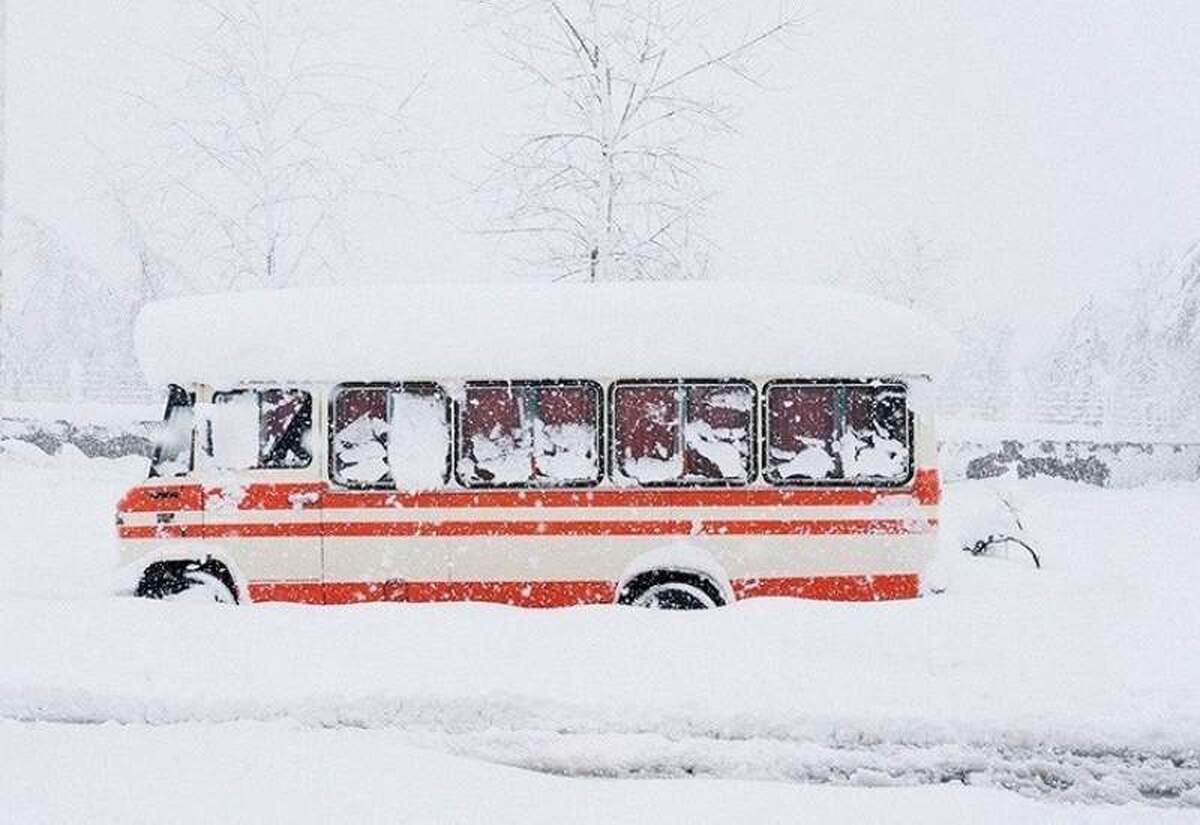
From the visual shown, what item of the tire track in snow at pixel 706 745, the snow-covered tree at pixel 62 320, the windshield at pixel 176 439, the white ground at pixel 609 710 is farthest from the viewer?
the snow-covered tree at pixel 62 320

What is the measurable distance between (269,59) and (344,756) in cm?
1711

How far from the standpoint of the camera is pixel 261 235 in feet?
62.6

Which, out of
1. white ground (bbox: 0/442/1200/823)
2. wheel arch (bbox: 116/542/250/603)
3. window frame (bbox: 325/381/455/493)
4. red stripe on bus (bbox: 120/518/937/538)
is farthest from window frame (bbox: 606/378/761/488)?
wheel arch (bbox: 116/542/250/603)

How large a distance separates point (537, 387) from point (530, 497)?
2.91 ft

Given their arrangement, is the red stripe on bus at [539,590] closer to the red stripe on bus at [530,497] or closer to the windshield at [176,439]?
the red stripe on bus at [530,497]

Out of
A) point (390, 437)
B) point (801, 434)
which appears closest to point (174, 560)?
point (390, 437)

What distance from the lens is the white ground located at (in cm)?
520

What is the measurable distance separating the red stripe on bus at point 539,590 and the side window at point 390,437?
0.85 m

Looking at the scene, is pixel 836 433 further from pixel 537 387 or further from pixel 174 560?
pixel 174 560

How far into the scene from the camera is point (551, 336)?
8.52 m

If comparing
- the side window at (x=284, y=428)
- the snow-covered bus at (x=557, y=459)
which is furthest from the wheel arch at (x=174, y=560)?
the side window at (x=284, y=428)

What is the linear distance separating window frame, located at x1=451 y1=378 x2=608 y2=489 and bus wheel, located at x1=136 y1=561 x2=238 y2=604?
2149mm

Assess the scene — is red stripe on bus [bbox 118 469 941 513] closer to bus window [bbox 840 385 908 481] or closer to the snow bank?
bus window [bbox 840 385 908 481]

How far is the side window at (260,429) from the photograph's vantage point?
28.2 feet
